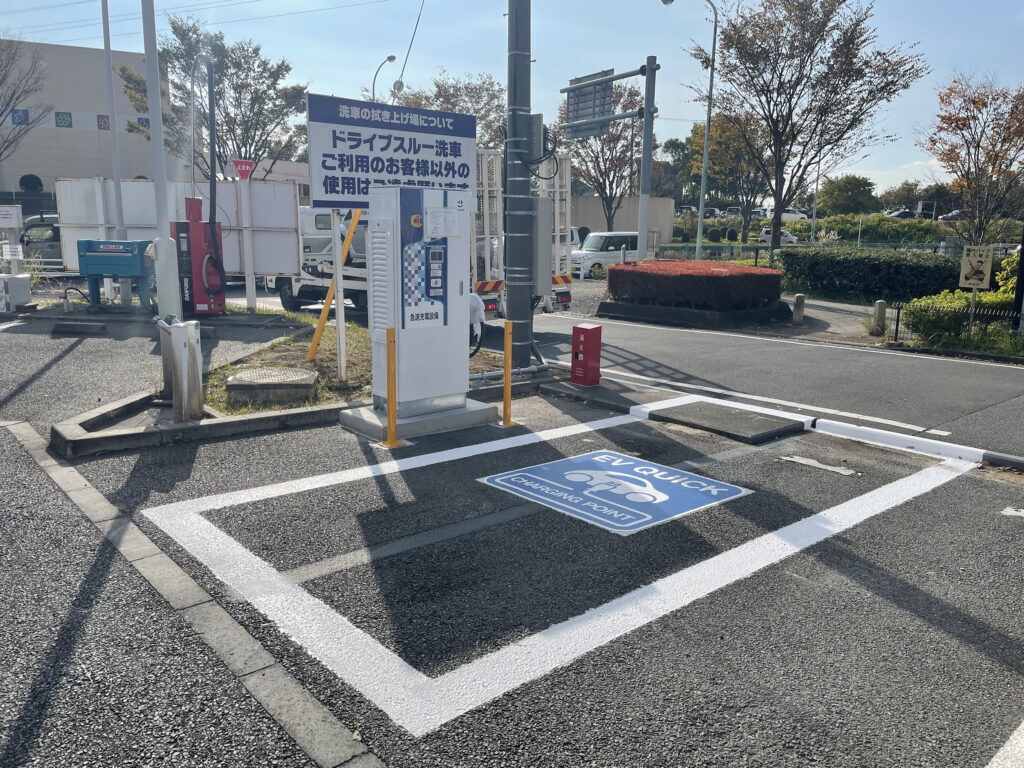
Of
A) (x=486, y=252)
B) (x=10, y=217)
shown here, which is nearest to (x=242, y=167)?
(x=10, y=217)

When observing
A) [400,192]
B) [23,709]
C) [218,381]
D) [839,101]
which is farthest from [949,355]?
[839,101]

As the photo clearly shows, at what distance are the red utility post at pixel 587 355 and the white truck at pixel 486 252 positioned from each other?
2.99 ft

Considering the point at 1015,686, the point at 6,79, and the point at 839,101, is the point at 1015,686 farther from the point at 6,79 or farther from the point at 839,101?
the point at 6,79

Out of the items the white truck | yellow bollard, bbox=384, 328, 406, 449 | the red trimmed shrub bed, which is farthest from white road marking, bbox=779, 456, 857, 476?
the red trimmed shrub bed

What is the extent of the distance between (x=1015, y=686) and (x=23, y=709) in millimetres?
4219

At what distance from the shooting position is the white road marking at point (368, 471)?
17.8 feet

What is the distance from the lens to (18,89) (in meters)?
35.7

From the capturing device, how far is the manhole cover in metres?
8.03

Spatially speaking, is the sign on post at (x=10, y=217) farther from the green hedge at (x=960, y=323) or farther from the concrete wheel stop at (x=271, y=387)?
the green hedge at (x=960, y=323)

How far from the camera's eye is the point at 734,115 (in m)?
25.7

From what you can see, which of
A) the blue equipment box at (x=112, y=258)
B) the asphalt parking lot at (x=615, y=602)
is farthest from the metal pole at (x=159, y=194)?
the blue equipment box at (x=112, y=258)

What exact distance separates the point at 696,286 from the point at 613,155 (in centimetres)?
2730

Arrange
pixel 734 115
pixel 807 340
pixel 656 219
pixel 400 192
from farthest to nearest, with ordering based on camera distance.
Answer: pixel 656 219, pixel 734 115, pixel 807 340, pixel 400 192

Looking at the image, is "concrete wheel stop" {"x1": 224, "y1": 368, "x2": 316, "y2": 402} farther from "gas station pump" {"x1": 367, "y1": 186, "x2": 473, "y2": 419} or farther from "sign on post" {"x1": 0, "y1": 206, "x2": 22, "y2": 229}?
"sign on post" {"x1": 0, "y1": 206, "x2": 22, "y2": 229}
